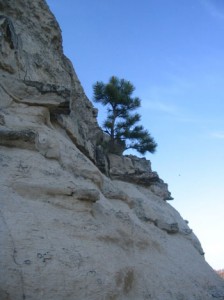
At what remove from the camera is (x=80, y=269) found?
4742 mm

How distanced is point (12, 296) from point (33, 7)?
8.87m

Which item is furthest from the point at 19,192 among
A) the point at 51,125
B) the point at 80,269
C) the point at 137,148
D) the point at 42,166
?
the point at 137,148

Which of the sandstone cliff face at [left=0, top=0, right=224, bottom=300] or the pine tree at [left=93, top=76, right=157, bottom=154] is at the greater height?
the pine tree at [left=93, top=76, right=157, bottom=154]

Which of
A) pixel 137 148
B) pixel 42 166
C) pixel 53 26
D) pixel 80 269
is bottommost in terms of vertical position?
pixel 80 269

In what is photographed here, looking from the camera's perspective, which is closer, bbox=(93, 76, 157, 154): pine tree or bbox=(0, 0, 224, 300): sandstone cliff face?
bbox=(0, 0, 224, 300): sandstone cliff face

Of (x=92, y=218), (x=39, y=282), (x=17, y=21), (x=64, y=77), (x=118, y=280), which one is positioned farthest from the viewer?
(x=64, y=77)

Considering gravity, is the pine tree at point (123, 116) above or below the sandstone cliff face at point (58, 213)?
above

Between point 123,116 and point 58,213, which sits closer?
point 58,213

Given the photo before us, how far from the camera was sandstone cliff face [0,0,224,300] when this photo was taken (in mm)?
4500

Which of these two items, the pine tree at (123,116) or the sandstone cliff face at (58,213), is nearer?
the sandstone cliff face at (58,213)

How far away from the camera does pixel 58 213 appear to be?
5395 mm

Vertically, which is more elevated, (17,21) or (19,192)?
(17,21)

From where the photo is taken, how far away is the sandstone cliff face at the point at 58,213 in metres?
4.50

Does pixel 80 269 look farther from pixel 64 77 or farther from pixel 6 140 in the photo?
pixel 64 77
